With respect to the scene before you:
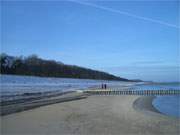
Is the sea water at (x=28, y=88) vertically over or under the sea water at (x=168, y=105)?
over

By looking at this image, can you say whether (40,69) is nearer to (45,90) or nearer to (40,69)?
(40,69)

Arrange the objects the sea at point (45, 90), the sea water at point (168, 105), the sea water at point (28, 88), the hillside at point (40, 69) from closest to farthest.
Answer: the sea water at point (168, 105)
the sea at point (45, 90)
the sea water at point (28, 88)
the hillside at point (40, 69)

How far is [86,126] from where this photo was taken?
11.9m

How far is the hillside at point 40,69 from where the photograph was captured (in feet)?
341

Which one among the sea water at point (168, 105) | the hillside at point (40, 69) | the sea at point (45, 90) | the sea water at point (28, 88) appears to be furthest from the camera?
the hillside at point (40, 69)

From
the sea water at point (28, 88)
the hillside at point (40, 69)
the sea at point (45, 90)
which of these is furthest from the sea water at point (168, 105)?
the hillside at point (40, 69)

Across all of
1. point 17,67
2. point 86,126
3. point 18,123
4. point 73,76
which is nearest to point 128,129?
point 86,126

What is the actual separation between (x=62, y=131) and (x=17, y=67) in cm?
10623

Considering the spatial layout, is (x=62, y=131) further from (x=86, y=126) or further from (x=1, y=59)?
(x=1, y=59)

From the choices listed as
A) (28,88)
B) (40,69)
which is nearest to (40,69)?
(40,69)

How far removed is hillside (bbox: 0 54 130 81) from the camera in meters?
104

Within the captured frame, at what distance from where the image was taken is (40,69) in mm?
137250

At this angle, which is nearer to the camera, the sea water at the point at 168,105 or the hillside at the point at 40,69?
the sea water at the point at 168,105

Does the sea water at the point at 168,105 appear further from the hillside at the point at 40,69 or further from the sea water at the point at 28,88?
the hillside at the point at 40,69
